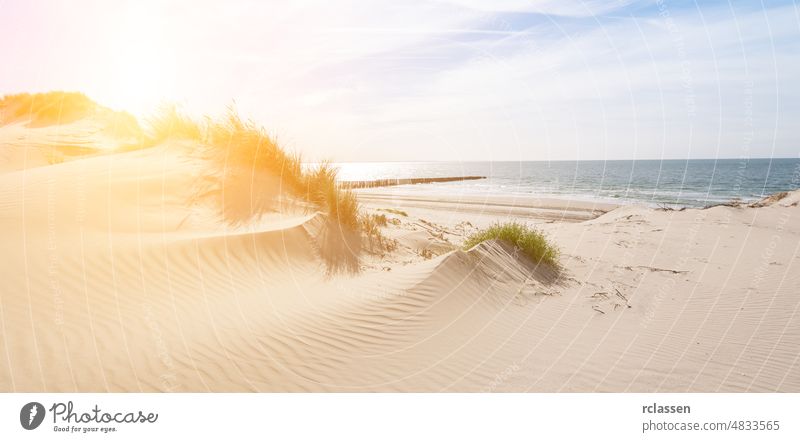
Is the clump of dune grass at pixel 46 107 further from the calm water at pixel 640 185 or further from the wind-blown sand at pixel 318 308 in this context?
the wind-blown sand at pixel 318 308

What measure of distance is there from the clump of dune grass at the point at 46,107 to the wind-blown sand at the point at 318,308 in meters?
19.4

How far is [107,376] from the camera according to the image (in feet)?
12.6

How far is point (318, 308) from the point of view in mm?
5859

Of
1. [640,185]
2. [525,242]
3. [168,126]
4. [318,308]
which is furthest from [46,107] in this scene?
[640,185]

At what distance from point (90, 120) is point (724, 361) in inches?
1110

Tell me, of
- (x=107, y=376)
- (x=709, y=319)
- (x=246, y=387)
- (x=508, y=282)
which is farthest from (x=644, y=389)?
(x=107, y=376)

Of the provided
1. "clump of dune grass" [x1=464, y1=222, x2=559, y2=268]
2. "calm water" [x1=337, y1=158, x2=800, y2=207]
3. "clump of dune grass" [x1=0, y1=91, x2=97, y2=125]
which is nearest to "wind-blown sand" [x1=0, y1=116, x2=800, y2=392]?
"clump of dune grass" [x1=464, y1=222, x2=559, y2=268]

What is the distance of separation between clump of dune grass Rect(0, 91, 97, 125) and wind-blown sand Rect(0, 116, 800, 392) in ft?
63.6

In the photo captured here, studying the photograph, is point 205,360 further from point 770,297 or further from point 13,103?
point 13,103
